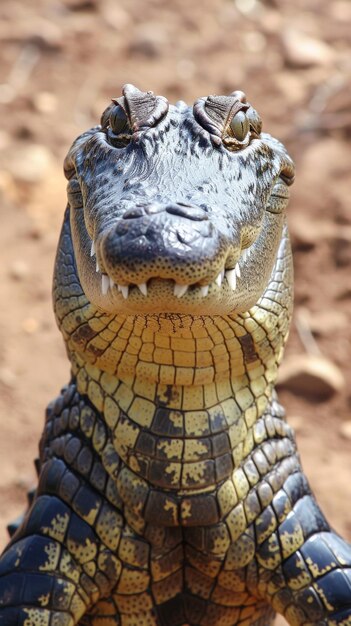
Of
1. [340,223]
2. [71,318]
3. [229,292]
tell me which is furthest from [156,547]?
[340,223]

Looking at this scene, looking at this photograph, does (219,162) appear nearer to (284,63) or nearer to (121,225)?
(121,225)

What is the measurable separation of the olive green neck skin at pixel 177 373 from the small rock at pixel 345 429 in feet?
5.67

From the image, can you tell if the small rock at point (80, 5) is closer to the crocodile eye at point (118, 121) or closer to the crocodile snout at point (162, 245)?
the crocodile eye at point (118, 121)

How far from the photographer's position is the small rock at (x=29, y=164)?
5652mm

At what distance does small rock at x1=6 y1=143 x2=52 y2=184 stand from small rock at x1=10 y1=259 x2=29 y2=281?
1.98 feet

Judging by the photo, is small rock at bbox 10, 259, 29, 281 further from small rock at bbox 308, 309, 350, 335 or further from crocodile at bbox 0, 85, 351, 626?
crocodile at bbox 0, 85, 351, 626

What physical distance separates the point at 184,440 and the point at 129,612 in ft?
1.46

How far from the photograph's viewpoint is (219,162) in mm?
2336

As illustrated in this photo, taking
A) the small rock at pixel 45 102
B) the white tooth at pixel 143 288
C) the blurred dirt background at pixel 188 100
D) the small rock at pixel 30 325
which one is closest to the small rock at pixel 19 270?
the blurred dirt background at pixel 188 100

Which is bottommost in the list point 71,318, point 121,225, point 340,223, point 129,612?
point 129,612

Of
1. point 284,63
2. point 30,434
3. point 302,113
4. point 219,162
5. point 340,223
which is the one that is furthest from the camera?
point 284,63

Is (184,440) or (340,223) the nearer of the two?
(184,440)

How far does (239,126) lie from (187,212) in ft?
1.54

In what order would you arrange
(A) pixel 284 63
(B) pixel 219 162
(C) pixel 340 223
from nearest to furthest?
1. (B) pixel 219 162
2. (C) pixel 340 223
3. (A) pixel 284 63
